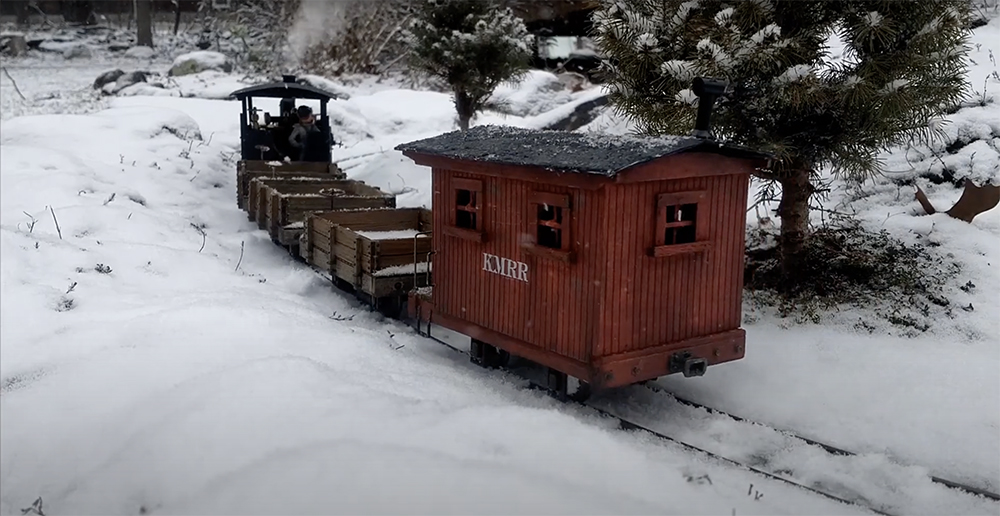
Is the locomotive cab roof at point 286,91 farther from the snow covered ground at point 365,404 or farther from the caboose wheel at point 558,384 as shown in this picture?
the caboose wheel at point 558,384

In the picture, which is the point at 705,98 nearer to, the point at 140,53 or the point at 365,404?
the point at 365,404

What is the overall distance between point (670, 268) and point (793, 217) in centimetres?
321

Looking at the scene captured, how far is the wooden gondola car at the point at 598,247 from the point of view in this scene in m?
6.81

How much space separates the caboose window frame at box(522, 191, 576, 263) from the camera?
6.99m

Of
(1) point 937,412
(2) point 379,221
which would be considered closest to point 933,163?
(1) point 937,412

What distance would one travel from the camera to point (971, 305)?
29.1ft

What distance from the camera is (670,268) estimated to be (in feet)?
23.9

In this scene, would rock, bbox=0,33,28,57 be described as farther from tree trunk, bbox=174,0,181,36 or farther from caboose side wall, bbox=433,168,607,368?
caboose side wall, bbox=433,168,607,368

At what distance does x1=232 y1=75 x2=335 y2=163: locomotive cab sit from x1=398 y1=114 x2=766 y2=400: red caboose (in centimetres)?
825

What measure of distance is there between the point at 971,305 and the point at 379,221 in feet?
24.3

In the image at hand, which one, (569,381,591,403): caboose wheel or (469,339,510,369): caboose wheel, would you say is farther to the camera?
(469,339,510,369): caboose wheel

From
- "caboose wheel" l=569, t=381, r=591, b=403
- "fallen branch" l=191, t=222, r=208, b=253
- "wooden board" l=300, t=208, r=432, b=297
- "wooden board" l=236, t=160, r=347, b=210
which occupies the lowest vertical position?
"caboose wheel" l=569, t=381, r=591, b=403

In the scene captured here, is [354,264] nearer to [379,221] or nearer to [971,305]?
[379,221]

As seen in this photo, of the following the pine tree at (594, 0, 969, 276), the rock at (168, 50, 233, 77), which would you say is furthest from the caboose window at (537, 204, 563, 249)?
the rock at (168, 50, 233, 77)
